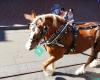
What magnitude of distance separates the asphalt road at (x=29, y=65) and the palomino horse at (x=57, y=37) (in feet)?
0.82

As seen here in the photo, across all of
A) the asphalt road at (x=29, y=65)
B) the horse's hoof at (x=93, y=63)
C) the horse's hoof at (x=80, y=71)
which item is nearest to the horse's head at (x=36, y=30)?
the asphalt road at (x=29, y=65)

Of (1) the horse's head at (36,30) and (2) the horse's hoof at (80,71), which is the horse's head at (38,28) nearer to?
(1) the horse's head at (36,30)

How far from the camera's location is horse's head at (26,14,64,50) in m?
4.92

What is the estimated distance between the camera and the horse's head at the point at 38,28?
16.1 feet

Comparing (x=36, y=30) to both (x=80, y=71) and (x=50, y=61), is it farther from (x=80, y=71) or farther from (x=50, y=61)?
(x=80, y=71)

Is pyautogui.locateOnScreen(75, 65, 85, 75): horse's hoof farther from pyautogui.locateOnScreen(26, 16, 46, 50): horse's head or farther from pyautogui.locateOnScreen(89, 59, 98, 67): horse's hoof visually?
pyautogui.locateOnScreen(26, 16, 46, 50): horse's head

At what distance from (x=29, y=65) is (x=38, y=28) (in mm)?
1922

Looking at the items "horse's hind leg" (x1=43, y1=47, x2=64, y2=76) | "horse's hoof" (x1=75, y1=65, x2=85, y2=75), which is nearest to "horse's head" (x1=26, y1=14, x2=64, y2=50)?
"horse's hind leg" (x1=43, y1=47, x2=64, y2=76)

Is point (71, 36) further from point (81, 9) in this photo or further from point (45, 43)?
point (81, 9)

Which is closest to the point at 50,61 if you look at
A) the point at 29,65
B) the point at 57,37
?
the point at 57,37

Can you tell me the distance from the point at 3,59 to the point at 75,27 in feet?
7.69

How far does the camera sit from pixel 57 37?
5.33m

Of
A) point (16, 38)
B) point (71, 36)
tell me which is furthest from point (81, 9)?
point (71, 36)

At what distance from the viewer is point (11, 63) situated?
22.1ft
